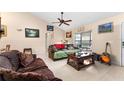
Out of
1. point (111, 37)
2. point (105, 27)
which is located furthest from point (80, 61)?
point (105, 27)

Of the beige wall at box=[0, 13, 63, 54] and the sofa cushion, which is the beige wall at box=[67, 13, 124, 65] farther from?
the sofa cushion

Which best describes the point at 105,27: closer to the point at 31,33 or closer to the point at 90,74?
the point at 90,74

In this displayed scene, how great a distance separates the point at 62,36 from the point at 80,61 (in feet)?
3.84

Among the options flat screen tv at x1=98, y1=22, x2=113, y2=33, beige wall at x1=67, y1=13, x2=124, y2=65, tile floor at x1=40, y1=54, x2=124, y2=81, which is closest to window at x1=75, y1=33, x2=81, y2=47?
beige wall at x1=67, y1=13, x2=124, y2=65

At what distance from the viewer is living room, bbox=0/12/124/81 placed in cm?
314

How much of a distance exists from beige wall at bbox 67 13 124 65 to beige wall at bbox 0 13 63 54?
4.59 feet

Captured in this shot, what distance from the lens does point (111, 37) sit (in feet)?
12.6

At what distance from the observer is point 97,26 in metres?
4.20

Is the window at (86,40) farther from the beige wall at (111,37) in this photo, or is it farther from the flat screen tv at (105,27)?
the flat screen tv at (105,27)

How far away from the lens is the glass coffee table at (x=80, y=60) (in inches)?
134

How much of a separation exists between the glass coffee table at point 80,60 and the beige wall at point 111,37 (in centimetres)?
82
